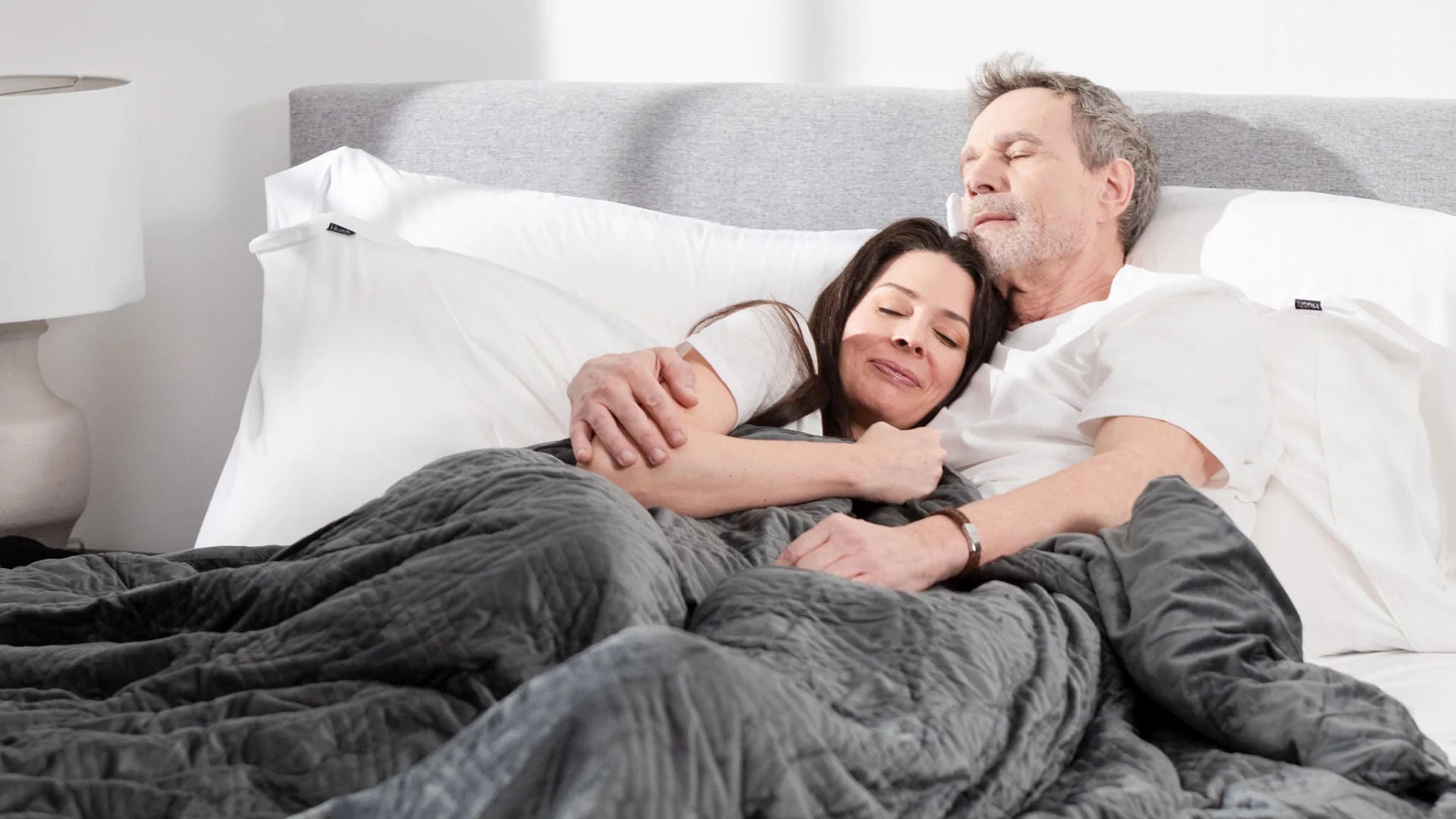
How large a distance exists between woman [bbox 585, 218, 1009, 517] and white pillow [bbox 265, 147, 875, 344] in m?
0.11

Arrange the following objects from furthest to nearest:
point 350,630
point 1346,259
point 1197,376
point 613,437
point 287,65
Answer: point 287,65, point 1346,259, point 1197,376, point 613,437, point 350,630

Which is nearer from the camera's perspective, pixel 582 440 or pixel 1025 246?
pixel 582 440

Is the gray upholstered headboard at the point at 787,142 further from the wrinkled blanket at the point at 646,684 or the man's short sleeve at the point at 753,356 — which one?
the wrinkled blanket at the point at 646,684

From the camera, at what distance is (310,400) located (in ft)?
6.20

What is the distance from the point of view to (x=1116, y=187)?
201 cm

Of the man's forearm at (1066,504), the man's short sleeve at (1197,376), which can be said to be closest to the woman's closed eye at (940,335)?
the man's short sleeve at (1197,376)

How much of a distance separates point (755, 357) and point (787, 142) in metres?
0.64

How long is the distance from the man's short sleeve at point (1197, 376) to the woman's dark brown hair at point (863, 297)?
0.22m

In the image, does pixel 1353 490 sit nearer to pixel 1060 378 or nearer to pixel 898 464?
pixel 1060 378

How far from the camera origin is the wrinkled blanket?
2.87 feet

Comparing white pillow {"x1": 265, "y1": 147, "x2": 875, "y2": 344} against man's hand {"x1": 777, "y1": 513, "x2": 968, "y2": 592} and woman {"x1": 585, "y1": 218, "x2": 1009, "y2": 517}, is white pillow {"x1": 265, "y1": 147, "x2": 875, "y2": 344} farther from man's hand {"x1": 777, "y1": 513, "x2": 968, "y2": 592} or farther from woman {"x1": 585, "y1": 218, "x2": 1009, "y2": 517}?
man's hand {"x1": 777, "y1": 513, "x2": 968, "y2": 592}

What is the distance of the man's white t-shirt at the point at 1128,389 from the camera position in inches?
66.8

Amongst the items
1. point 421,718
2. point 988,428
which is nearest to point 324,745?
point 421,718

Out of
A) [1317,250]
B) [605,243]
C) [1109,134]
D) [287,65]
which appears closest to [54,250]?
[287,65]
